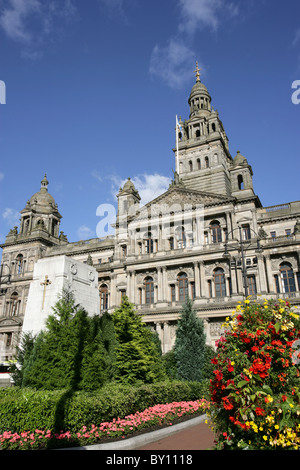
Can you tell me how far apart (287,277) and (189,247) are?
10.7 meters

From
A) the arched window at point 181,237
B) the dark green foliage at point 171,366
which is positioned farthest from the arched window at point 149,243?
the dark green foliage at point 171,366

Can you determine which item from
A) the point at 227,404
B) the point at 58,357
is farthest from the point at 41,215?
the point at 227,404

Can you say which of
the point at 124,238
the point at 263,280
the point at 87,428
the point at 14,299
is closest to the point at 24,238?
the point at 14,299

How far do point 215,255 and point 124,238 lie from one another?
506 inches

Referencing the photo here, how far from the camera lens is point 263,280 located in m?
35.8

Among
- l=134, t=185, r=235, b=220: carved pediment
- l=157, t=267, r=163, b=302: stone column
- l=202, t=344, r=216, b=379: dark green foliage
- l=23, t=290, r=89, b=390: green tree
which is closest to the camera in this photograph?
l=23, t=290, r=89, b=390: green tree

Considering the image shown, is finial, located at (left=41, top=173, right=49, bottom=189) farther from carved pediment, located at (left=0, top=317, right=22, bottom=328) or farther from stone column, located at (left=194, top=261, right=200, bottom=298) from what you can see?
stone column, located at (left=194, top=261, right=200, bottom=298)

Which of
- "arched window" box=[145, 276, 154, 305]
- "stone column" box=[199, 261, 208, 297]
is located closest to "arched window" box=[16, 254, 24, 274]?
"arched window" box=[145, 276, 154, 305]

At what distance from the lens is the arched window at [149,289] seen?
40812mm

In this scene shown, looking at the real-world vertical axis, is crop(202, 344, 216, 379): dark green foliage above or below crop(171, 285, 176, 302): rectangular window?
below

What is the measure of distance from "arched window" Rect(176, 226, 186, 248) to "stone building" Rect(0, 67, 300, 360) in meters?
0.12

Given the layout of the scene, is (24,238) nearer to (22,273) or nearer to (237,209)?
(22,273)

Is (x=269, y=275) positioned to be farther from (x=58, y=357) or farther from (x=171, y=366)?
(x=58, y=357)

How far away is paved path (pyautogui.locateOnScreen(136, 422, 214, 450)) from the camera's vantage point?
10719 mm
